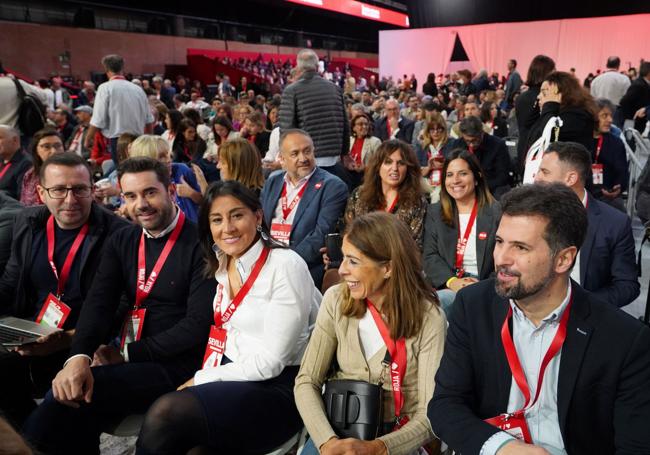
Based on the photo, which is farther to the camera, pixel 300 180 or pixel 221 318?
pixel 300 180

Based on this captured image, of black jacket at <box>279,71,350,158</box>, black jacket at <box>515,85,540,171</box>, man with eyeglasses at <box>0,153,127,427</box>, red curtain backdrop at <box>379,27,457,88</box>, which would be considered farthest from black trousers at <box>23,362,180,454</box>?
red curtain backdrop at <box>379,27,457,88</box>

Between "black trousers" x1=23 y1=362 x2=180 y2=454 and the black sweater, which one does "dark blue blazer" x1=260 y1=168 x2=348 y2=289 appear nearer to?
the black sweater

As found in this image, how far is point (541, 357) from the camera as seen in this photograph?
1.53 metres

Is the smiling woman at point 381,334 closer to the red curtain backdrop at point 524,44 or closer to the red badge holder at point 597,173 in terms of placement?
the red badge holder at point 597,173

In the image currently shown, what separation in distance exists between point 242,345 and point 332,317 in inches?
15.3

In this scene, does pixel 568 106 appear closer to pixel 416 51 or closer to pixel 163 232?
pixel 163 232

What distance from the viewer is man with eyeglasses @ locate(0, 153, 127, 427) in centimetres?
247

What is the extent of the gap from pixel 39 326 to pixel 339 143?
316 cm

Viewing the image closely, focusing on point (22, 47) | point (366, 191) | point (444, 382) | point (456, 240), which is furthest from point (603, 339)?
point (22, 47)

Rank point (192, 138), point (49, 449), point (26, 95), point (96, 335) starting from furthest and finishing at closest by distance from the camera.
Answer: point (192, 138), point (26, 95), point (96, 335), point (49, 449)

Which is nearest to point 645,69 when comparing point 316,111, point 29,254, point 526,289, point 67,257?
point 316,111

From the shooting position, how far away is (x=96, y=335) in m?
2.23

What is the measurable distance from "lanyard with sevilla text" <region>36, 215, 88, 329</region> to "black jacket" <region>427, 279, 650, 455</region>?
174cm

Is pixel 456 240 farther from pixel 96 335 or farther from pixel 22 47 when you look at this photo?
pixel 22 47
